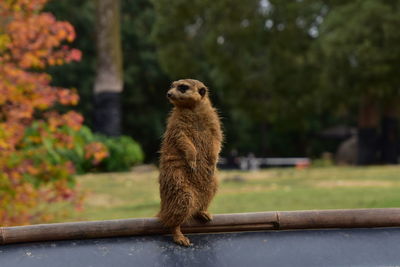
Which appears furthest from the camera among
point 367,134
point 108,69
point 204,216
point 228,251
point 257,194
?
point 367,134

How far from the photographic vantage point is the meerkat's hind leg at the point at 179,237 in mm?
3158

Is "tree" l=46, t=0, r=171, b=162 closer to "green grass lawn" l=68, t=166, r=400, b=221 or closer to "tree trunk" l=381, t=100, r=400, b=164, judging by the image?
"tree trunk" l=381, t=100, r=400, b=164

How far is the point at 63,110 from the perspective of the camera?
99.5ft

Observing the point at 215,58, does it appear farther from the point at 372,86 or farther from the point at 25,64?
the point at 25,64

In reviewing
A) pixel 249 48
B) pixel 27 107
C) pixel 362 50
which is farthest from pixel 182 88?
pixel 249 48

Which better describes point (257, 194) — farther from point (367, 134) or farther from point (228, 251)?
point (367, 134)

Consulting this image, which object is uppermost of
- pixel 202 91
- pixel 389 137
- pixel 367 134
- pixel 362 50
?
pixel 202 91

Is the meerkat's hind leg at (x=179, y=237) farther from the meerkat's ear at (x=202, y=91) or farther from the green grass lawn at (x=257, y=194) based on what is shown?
the green grass lawn at (x=257, y=194)

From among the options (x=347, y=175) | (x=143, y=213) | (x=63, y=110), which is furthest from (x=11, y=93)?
(x=63, y=110)

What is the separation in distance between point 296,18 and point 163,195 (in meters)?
24.8

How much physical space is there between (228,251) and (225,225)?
0.15m

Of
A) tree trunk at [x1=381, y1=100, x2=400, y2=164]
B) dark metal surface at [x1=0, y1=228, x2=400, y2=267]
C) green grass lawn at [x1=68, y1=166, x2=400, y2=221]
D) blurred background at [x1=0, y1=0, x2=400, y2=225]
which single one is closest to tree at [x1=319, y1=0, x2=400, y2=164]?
blurred background at [x1=0, y1=0, x2=400, y2=225]

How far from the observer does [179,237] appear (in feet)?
10.5

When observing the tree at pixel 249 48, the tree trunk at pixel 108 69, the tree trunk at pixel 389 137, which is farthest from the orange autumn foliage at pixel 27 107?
the tree trunk at pixel 389 137
